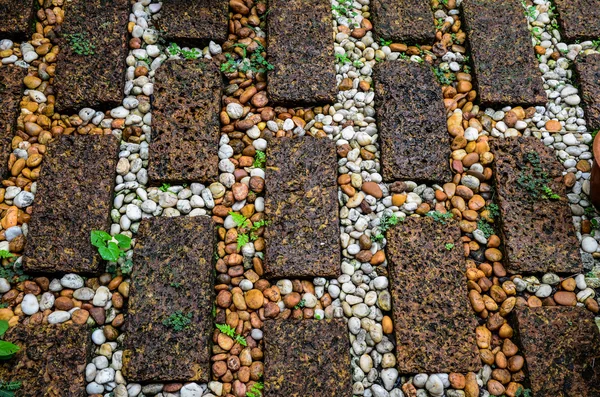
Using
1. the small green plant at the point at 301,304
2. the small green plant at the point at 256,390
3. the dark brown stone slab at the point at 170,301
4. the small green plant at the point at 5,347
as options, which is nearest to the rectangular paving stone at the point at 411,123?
the small green plant at the point at 301,304

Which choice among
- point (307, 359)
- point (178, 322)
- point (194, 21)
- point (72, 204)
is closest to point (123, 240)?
point (72, 204)

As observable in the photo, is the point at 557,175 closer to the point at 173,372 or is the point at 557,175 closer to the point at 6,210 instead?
the point at 173,372

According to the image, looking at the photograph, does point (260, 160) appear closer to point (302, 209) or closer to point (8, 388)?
point (302, 209)

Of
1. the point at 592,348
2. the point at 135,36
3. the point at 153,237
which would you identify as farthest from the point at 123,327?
the point at 592,348

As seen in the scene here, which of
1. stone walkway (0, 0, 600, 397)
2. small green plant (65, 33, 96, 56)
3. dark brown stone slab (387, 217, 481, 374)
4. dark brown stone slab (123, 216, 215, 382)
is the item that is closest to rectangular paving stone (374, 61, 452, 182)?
stone walkway (0, 0, 600, 397)

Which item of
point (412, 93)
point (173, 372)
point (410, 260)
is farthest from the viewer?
point (412, 93)

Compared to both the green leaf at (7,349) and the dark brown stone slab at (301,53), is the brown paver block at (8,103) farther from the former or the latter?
the dark brown stone slab at (301,53)

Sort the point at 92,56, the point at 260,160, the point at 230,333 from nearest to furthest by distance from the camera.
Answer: the point at 230,333, the point at 260,160, the point at 92,56
